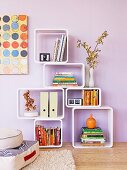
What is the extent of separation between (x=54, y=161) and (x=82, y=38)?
147 cm

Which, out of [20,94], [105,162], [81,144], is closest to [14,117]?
[20,94]

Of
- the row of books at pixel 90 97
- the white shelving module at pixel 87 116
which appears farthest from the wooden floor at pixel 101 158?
the row of books at pixel 90 97

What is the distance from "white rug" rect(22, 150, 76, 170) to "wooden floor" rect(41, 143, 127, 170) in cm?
7

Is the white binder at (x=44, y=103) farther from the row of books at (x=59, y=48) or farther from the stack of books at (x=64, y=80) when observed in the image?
the row of books at (x=59, y=48)

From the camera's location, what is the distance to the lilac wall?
3277 mm

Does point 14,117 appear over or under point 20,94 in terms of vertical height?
under

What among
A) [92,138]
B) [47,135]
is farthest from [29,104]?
[92,138]

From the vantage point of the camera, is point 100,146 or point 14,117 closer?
point 100,146

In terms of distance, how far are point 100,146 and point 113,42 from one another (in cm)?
120

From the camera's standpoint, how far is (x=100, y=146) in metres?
3.09

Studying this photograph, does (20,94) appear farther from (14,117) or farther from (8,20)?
(8,20)

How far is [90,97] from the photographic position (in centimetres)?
313

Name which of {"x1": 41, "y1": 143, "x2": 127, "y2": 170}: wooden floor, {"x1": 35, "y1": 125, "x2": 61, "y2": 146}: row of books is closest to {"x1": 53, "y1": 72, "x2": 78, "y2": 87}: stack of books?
{"x1": 35, "y1": 125, "x2": 61, "y2": 146}: row of books

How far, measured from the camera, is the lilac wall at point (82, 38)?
3.28m
